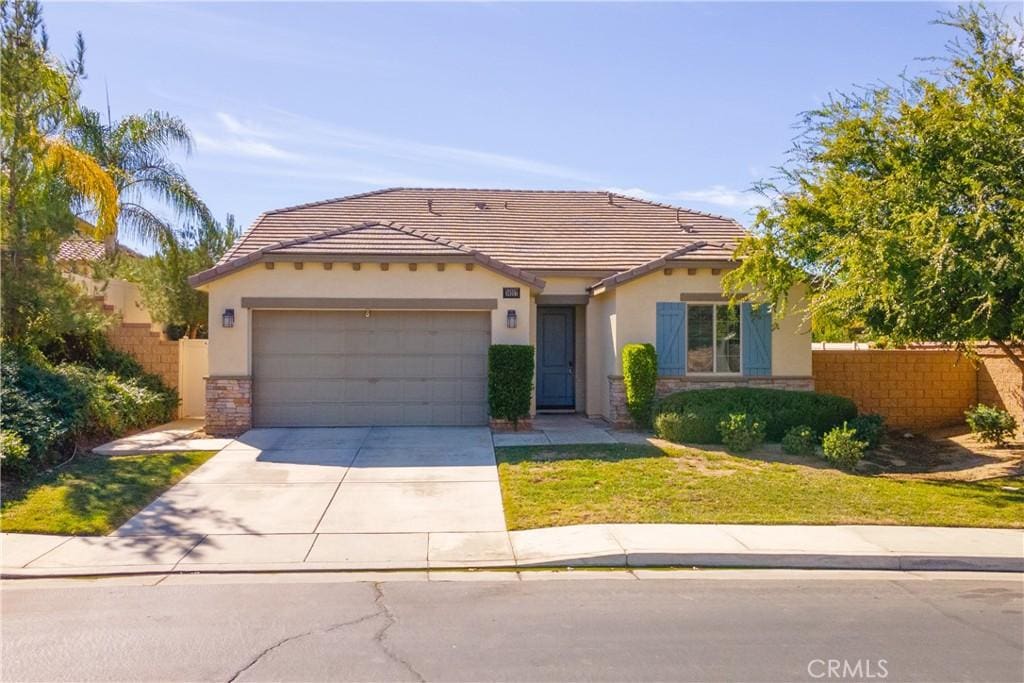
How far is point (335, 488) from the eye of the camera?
10.7 meters

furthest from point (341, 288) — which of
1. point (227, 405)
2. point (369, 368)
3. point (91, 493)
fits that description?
point (91, 493)

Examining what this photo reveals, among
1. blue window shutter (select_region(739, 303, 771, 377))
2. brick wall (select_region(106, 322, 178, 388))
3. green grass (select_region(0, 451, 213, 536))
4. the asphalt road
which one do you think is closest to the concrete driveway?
green grass (select_region(0, 451, 213, 536))

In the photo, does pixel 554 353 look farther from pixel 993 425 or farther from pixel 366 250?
pixel 993 425

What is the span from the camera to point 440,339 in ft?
50.0

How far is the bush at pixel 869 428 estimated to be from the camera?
13.8 m

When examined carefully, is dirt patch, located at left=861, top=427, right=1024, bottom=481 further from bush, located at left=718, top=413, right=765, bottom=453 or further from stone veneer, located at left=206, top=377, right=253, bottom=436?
stone veneer, located at left=206, top=377, right=253, bottom=436

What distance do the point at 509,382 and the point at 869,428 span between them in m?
6.08

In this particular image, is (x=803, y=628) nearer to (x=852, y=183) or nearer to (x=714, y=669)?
(x=714, y=669)

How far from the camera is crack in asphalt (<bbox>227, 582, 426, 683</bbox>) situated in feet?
17.1

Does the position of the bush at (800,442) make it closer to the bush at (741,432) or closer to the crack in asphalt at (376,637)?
the bush at (741,432)

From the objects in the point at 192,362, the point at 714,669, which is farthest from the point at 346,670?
the point at 192,362

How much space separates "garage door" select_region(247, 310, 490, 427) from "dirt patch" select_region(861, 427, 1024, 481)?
22.5ft

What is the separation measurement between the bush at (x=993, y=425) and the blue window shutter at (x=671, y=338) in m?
5.13

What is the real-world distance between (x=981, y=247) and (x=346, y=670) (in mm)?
9032
